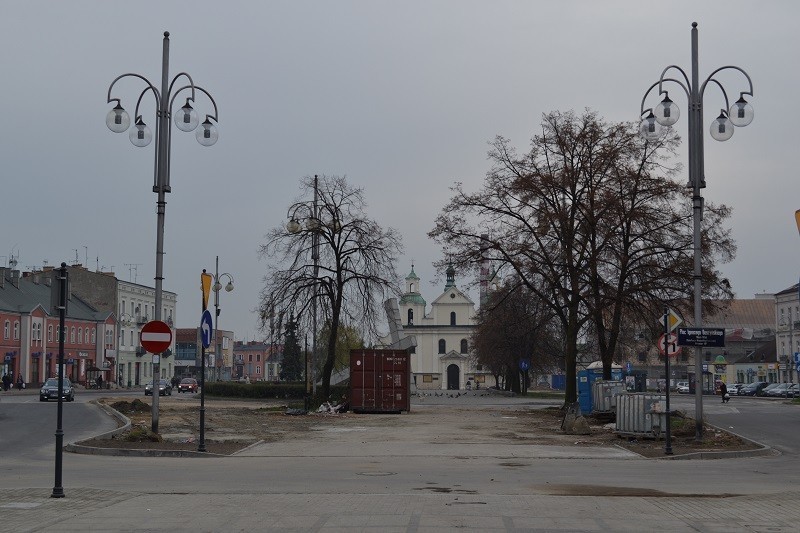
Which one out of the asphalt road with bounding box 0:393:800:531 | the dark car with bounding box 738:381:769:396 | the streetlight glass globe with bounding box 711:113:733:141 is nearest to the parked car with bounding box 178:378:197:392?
the dark car with bounding box 738:381:769:396

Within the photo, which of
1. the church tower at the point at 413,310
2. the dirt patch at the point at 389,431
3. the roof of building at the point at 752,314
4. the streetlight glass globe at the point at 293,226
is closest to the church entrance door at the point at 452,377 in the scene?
the church tower at the point at 413,310

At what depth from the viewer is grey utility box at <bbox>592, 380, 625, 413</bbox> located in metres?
36.5

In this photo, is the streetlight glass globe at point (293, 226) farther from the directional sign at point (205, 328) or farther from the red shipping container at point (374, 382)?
the directional sign at point (205, 328)

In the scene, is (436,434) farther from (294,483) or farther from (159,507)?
(159,507)

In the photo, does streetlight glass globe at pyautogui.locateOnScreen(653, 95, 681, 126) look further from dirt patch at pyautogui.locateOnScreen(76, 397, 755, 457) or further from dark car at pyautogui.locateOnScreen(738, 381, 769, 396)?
dark car at pyautogui.locateOnScreen(738, 381, 769, 396)

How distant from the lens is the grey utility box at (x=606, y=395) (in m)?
36.5

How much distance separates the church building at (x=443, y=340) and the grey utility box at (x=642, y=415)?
112906 mm

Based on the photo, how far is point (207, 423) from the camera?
35.6m

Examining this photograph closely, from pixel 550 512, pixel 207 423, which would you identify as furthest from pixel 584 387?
pixel 550 512

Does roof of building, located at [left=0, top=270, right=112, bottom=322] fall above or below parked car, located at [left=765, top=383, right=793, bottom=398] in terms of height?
above

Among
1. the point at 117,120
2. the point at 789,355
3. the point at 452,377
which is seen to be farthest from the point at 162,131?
the point at 452,377

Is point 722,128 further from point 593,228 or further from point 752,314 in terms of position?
point 752,314

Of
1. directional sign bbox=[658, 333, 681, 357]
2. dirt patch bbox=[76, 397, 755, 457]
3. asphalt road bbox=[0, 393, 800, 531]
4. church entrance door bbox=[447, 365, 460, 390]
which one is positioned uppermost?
directional sign bbox=[658, 333, 681, 357]

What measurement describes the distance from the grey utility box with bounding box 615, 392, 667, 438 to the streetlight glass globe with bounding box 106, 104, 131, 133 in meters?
15.5
